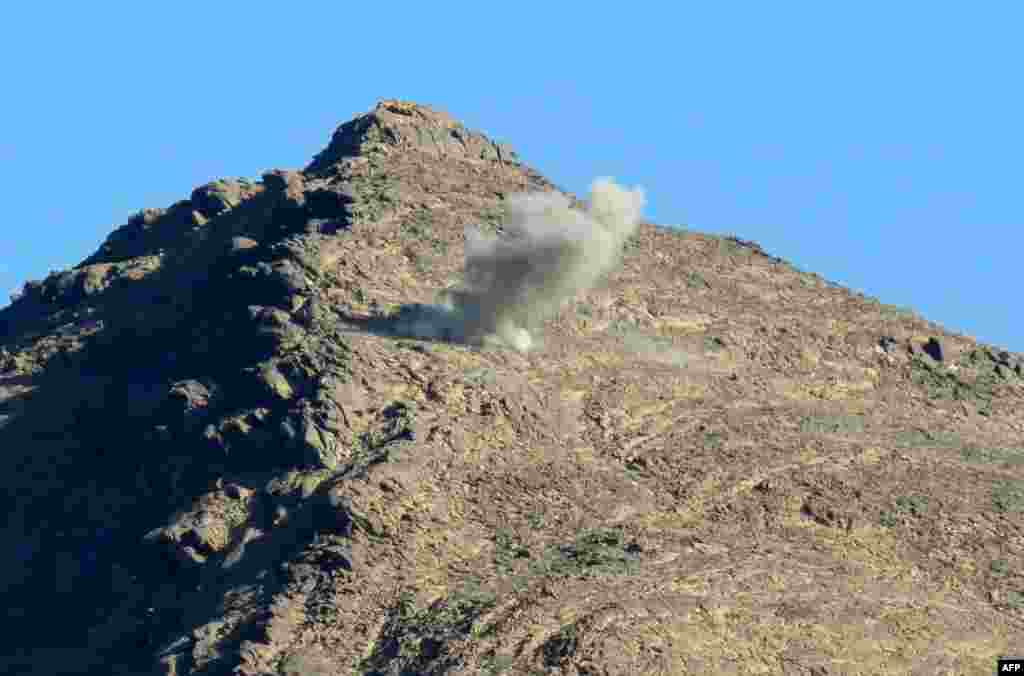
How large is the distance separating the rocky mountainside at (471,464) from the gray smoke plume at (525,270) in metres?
0.85

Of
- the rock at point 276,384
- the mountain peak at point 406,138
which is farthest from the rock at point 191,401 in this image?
the mountain peak at point 406,138

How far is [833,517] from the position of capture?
363 feet

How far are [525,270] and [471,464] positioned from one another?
1302 centimetres

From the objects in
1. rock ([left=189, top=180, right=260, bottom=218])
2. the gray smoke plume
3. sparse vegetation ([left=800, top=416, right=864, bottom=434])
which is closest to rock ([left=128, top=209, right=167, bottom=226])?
rock ([left=189, top=180, right=260, bottom=218])

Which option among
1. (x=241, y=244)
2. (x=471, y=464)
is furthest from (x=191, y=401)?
(x=471, y=464)

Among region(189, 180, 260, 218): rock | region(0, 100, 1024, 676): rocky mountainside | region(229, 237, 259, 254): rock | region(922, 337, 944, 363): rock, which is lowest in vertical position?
region(0, 100, 1024, 676): rocky mountainside

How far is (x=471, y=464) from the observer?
110m

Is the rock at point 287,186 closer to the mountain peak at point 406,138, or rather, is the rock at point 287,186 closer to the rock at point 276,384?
the mountain peak at point 406,138

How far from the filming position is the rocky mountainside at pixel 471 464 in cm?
10250

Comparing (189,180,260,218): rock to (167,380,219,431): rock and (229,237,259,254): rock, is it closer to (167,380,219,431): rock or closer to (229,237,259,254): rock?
(229,237,259,254): rock

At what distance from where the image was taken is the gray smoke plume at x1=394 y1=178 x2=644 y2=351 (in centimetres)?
11931

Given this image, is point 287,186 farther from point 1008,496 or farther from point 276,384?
point 1008,496

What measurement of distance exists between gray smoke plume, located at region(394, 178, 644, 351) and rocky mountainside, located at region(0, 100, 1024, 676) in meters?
0.85

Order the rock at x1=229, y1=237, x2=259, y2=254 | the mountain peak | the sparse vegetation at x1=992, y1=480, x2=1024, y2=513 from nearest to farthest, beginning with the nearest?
the sparse vegetation at x1=992, y1=480, x2=1024, y2=513 < the rock at x1=229, y1=237, x2=259, y2=254 < the mountain peak
